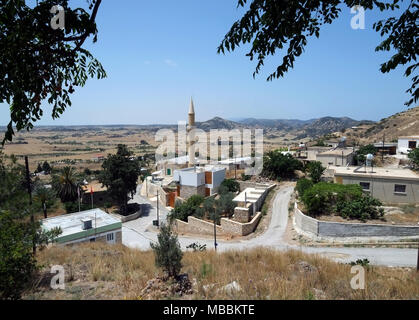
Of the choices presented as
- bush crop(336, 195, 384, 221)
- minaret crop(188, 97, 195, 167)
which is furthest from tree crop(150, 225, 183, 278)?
minaret crop(188, 97, 195, 167)

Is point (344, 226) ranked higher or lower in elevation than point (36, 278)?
lower

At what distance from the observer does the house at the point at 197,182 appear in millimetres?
30922

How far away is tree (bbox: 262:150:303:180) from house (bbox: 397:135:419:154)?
17.0 m

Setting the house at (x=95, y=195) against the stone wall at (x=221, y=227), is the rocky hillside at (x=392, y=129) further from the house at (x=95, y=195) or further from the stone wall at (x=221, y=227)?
the house at (x=95, y=195)

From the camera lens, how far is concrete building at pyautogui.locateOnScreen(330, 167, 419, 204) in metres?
20.9

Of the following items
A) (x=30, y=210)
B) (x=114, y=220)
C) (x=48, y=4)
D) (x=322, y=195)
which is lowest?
(x=114, y=220)

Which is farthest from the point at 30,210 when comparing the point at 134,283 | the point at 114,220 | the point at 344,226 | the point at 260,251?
the point at 344,226

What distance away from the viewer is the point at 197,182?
1212 inches

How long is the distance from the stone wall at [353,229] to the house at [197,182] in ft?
45.0

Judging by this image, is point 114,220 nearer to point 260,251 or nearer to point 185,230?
point 185,230

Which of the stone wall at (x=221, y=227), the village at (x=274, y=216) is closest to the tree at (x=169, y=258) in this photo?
the village at (x=274, y=216)

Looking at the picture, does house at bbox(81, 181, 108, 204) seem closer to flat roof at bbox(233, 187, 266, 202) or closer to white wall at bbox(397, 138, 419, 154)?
flat roof at bbox(233, 187, 266, 202)

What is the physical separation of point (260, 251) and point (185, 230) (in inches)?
672
